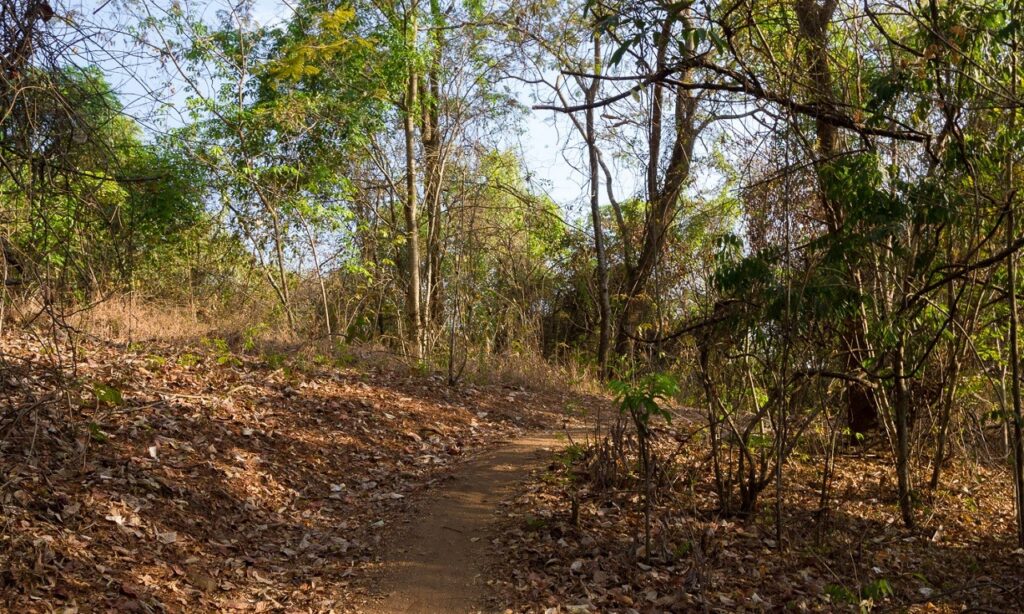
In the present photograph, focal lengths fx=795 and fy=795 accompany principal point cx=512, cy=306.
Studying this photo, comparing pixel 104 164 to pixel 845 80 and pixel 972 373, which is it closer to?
pixel 845 80

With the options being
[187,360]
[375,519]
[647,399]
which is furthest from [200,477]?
[647,399]

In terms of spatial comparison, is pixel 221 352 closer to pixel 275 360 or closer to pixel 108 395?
pixel 275 360

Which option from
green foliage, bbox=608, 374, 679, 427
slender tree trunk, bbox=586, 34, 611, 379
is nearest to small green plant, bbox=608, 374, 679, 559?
green foliage, bbox=608, 374, 679, 427

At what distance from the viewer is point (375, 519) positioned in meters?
6.83

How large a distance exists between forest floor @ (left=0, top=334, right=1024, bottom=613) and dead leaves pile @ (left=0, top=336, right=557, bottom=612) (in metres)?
0.02

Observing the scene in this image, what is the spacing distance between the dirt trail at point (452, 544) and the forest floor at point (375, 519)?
0.02 meters

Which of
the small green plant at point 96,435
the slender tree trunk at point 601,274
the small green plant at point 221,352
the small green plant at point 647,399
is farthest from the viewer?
the slender tree trunk at point 601,274

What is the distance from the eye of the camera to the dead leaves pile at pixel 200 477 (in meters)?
4.96

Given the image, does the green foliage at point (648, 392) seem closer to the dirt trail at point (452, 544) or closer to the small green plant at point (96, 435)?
the dirt trail at point (452, 544)

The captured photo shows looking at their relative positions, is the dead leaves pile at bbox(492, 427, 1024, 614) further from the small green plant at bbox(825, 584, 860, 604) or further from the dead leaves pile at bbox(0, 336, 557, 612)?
the dead leaves pile at bbox(0, 336, 557, 612)

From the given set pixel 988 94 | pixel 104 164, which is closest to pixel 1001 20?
pixel 988 94

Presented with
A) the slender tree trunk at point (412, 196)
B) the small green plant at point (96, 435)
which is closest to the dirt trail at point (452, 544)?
the small green plant at point (96, 435)

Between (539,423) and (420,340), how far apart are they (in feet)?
12.9

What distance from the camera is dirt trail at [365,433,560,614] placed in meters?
5.41
